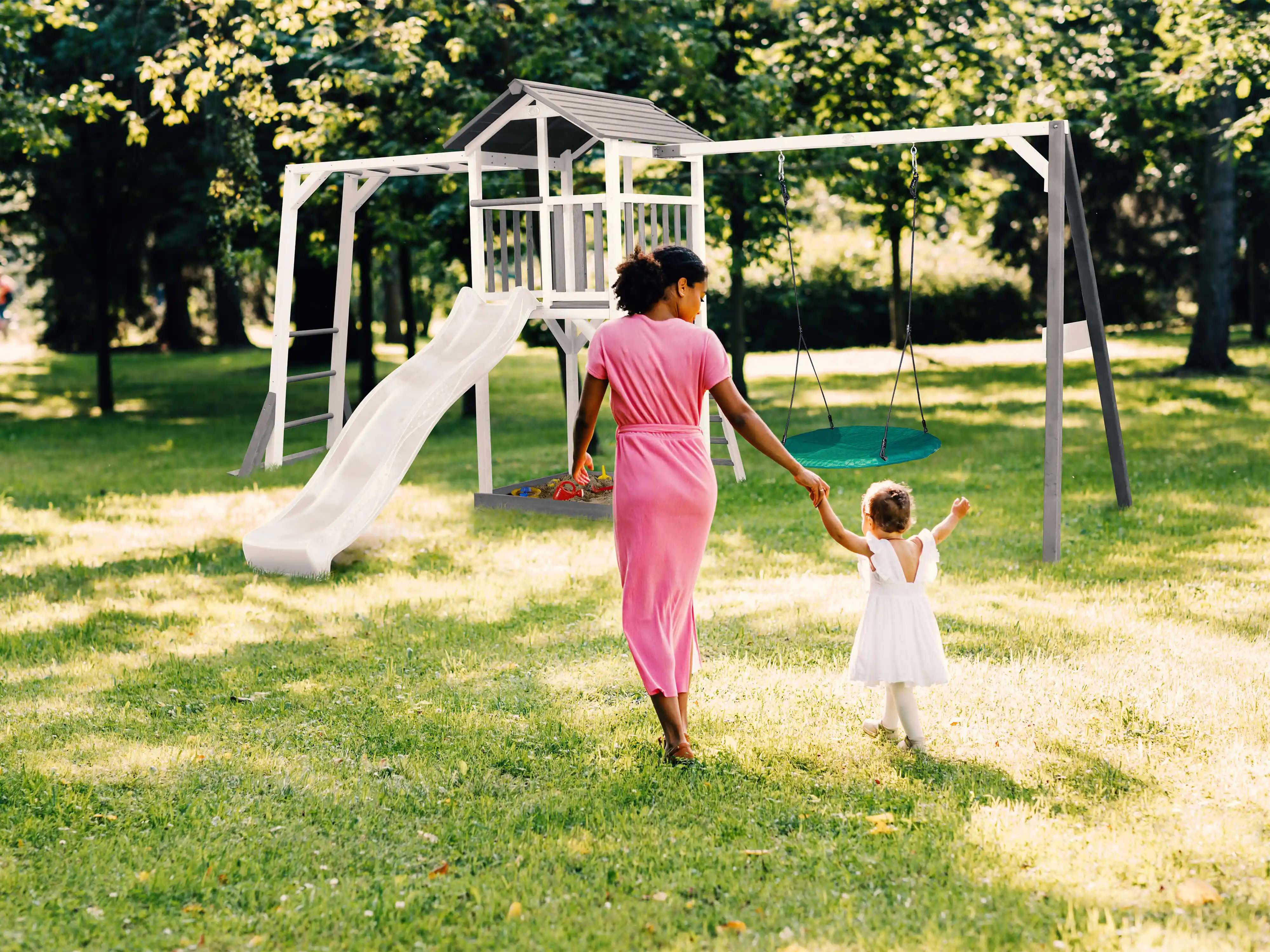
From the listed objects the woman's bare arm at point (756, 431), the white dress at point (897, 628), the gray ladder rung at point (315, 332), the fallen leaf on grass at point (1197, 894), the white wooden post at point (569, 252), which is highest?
the white wooden post at point (569, 252)

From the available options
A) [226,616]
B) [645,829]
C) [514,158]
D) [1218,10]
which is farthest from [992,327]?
[645,829]

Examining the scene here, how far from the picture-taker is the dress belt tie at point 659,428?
15.8ft

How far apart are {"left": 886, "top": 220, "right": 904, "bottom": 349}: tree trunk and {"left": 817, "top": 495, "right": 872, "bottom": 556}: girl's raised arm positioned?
18380mm

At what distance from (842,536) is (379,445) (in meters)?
4.73

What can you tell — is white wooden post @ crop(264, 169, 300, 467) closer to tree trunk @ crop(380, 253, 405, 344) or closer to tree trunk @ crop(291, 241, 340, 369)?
tree trunk @ crop(291, 241, 340, 369)

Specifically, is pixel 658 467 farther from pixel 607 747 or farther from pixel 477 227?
pixel 477 227

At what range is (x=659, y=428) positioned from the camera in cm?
482

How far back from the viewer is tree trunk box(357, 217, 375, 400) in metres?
16.6

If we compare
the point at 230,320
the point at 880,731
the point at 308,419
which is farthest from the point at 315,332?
the point at 230,320

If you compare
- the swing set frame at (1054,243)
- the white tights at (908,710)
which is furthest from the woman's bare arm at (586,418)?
the swing set frame at (1054,243)

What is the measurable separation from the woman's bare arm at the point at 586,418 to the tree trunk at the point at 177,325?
101 ft

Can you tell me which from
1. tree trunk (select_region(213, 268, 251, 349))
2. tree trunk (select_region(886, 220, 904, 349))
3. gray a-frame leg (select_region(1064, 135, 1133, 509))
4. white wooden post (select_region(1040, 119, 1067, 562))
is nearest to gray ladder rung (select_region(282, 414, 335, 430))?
white wooden post (select_region(1040, 119, 1067, 562))

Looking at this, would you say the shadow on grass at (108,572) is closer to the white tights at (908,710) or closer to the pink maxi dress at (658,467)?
the pink maxi dress at (658,467)

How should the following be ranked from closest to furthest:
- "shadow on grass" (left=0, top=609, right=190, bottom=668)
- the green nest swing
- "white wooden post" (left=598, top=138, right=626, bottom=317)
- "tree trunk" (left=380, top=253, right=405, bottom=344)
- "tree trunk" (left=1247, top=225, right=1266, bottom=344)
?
"shadow on grass" (left=0, top=609, right=190, bottom=668)
the green nest swing
"white wooden post" (left=598, top=138, right=626, bottom=317)
"tree trunk" (left=1247, top=225, right=1266, bottom=344)
"tree trunk" (left=380, top=253, right=405, bottom=344)
